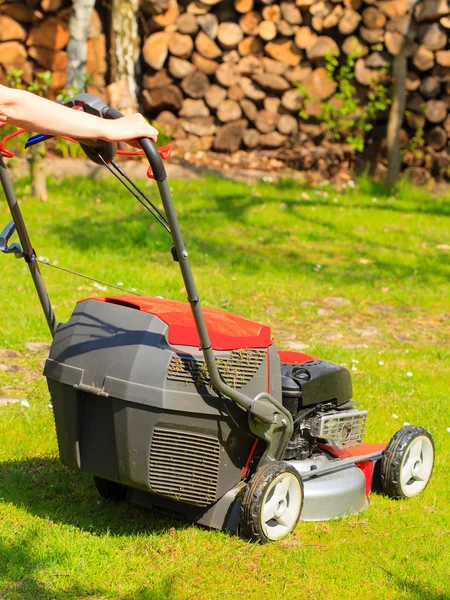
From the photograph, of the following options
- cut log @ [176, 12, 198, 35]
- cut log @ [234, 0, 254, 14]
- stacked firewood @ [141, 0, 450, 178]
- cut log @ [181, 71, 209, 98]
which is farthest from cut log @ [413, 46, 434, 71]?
cut log @ [176, 12, 198, 35]

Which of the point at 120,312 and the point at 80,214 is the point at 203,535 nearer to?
the point at 120,312

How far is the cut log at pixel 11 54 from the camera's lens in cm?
1111

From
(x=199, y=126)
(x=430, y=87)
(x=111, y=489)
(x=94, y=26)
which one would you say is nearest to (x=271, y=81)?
(x=199, y=126)

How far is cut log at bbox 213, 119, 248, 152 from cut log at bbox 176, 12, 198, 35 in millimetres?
1218

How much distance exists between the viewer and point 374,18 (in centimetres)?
1088

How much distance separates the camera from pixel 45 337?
18.2ft

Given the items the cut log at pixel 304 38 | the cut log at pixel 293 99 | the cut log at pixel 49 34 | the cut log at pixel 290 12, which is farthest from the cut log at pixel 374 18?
the cut log at pixel 49 34

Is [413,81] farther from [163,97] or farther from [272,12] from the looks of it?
[163,97]

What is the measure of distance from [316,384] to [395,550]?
68 centimetres

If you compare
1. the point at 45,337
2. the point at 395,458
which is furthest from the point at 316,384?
the point at 45,337

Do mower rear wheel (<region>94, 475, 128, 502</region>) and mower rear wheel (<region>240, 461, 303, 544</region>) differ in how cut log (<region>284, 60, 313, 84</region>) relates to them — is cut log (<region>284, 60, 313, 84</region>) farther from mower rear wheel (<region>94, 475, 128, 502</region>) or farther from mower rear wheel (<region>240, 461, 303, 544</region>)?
mower rear wheel (<region>240, 461, 303, 544</region>)

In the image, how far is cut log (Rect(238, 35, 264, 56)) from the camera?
37.0 feet

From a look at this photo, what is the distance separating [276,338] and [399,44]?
614cm

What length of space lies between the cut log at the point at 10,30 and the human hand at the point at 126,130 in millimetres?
9024
